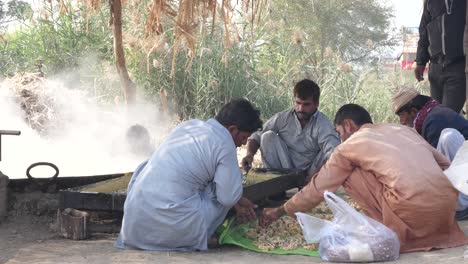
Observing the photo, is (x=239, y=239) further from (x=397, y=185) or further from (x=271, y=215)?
(x=397, y=185)

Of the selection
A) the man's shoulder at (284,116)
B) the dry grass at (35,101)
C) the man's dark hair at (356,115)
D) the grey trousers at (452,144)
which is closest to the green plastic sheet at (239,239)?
the man's dark hair at (356,115)

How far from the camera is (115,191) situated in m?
5.29

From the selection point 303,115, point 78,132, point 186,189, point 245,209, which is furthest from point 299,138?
point 78,132

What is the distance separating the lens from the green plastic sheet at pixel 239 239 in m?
4.55

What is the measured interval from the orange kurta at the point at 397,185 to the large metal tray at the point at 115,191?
0.86 m

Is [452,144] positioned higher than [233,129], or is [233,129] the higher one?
[233,129]

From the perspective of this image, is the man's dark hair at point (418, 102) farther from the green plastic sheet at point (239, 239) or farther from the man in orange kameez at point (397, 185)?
the green plastic sheet at point (239, 239)

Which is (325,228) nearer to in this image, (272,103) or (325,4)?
(272,103)

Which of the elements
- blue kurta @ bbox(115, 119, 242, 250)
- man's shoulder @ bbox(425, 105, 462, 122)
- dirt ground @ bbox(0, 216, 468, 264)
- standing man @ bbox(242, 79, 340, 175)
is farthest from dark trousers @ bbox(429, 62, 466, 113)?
blue kurta @ bbox(115, 119, 242, 250)

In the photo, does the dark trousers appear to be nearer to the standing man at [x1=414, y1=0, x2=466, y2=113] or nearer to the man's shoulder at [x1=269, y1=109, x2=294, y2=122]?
the standing man at [x1=414, y1=0, x2=466, y2=113]

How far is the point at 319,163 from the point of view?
21.1 feet

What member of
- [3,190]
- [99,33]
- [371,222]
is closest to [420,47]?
[371,222]

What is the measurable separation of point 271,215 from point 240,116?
26.9 inches

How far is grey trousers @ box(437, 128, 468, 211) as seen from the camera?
5.20 meters
